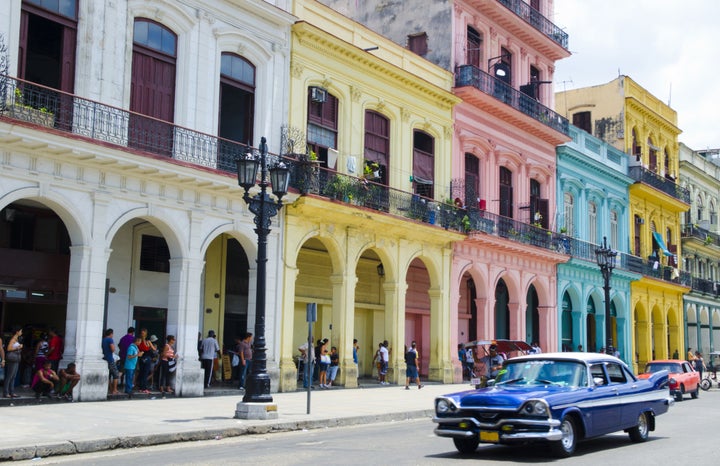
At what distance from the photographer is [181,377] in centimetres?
1909

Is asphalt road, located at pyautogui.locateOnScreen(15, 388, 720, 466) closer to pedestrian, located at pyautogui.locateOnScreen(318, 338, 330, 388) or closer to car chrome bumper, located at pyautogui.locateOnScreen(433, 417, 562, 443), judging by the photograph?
car chrome bumper, located at pyautogui.locateOnScreen(433, 417, 562, 443)

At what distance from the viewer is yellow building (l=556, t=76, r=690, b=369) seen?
137 feet

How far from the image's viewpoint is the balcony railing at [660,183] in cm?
4141

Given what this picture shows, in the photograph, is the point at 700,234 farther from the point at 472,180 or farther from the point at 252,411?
the point at 252,411

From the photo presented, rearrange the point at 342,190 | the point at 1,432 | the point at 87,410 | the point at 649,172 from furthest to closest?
the point at 649,172 → the point at 342,190 → the point at 87,410 → the point at 1,432

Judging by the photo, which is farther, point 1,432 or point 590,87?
point 590,87

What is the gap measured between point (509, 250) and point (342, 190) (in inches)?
383

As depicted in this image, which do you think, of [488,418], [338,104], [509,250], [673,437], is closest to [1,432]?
[488,418]

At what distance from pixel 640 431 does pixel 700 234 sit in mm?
39828

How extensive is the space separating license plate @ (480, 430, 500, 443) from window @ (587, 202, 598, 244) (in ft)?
94.5

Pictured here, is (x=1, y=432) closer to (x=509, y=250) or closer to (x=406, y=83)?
(x=406, y=83)

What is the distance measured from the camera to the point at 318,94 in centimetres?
2375

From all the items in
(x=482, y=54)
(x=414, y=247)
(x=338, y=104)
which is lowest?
(x=414, y=247)

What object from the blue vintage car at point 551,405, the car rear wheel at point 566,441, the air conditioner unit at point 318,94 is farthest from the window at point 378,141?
the car rear wheel at point 566,441
